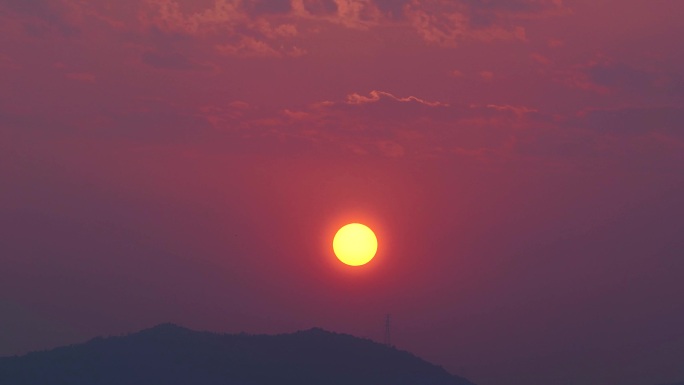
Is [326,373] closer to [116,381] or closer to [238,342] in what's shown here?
[238,342]

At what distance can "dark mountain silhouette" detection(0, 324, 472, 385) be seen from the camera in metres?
62.3

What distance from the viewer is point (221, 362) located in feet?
216

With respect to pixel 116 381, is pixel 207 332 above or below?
above

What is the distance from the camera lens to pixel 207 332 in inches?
2771

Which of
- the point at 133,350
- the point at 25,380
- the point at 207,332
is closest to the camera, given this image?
the point at 25,380

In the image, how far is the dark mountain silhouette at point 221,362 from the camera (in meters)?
62.3

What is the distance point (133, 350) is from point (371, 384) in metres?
14.6

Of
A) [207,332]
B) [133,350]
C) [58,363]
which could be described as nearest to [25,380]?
[58,363]

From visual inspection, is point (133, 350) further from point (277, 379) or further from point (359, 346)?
point (359, 346)

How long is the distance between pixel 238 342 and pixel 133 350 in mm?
7076

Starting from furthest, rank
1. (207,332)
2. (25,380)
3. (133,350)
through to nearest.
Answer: (207,332)
(133,350)
(25,380)

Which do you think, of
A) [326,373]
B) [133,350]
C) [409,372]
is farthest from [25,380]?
[409,372]

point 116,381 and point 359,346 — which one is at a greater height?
→ point 359,346

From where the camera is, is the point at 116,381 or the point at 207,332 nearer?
the point at 116,381
